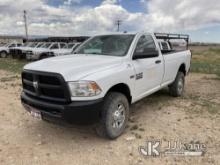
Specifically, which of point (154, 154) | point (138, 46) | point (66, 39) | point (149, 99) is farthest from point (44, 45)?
point (154, 154)

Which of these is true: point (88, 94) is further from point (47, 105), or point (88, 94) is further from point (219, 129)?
point (219, 129)

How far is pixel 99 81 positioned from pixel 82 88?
289 mm

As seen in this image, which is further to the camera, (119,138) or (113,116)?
(119,138)

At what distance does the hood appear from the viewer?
Answer: 12.4 ft

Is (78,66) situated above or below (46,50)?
above

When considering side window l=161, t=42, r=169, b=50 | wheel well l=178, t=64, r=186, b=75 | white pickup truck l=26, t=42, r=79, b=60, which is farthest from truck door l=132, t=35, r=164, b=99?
white pickup truck l=26, t=42, r=79, b=60

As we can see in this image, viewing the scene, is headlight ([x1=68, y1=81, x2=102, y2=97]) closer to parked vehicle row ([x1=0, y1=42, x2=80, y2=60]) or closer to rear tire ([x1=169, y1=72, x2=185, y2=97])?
rear tire ([x1=169, y1=72, x2=185, y2=97])

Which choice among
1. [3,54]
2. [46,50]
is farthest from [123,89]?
[3,54]

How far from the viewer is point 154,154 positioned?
12.9 feet

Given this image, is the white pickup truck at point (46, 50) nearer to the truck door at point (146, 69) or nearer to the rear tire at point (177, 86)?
the rear tire at point (177, 86)

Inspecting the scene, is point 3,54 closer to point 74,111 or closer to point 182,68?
point 182,68

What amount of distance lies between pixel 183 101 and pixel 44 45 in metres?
16.4

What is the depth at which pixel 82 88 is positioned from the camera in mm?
3727

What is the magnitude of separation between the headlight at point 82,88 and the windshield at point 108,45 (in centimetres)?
127
